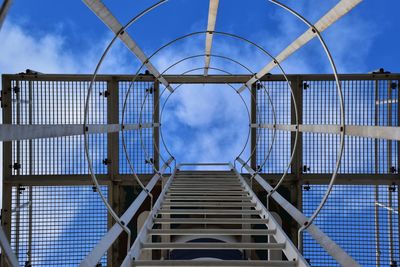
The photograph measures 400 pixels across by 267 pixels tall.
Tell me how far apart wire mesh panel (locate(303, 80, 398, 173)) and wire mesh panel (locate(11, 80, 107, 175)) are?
6.67 metres

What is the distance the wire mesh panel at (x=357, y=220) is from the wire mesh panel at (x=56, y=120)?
276 inches

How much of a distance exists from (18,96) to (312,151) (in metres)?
9.51

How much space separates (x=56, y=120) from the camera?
13422 millimetres

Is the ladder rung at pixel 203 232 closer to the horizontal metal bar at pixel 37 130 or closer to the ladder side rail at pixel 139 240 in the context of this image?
the ladder side rail at pixel 139 240

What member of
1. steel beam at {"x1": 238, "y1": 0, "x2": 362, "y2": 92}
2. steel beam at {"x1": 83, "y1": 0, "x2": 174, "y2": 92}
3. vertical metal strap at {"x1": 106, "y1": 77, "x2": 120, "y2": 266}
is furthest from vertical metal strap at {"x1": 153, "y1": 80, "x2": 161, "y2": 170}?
steel beam at {"x1": 238, "y1": 0, "x2": 362, "y2": 92}

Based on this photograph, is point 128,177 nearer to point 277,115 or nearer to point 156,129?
point 156,129

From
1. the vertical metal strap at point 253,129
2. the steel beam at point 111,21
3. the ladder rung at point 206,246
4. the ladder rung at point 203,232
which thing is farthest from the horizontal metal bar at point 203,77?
the ladder rung at point 206,246

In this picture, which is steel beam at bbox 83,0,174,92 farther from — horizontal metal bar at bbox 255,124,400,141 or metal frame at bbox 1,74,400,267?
metal frame at bbox 1,74,400,267

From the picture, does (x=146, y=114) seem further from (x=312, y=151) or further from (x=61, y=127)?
(x=61, y=127)

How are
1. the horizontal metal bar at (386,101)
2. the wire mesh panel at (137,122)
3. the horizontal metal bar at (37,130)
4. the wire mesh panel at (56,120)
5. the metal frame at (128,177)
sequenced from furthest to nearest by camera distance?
the wire mesh panel at (137,122)
the wire mesh panel at (56,120)
the metal frame at (128,177)
the horizontal metal bar at (386,101)
the horizontal metal bar at (37,130)

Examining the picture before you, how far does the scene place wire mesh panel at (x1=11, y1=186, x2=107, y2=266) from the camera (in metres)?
13.2

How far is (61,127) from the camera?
4566 millimetres

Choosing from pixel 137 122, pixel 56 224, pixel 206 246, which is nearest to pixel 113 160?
pixel 137 122

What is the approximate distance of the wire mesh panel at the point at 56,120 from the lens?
1312 cm
